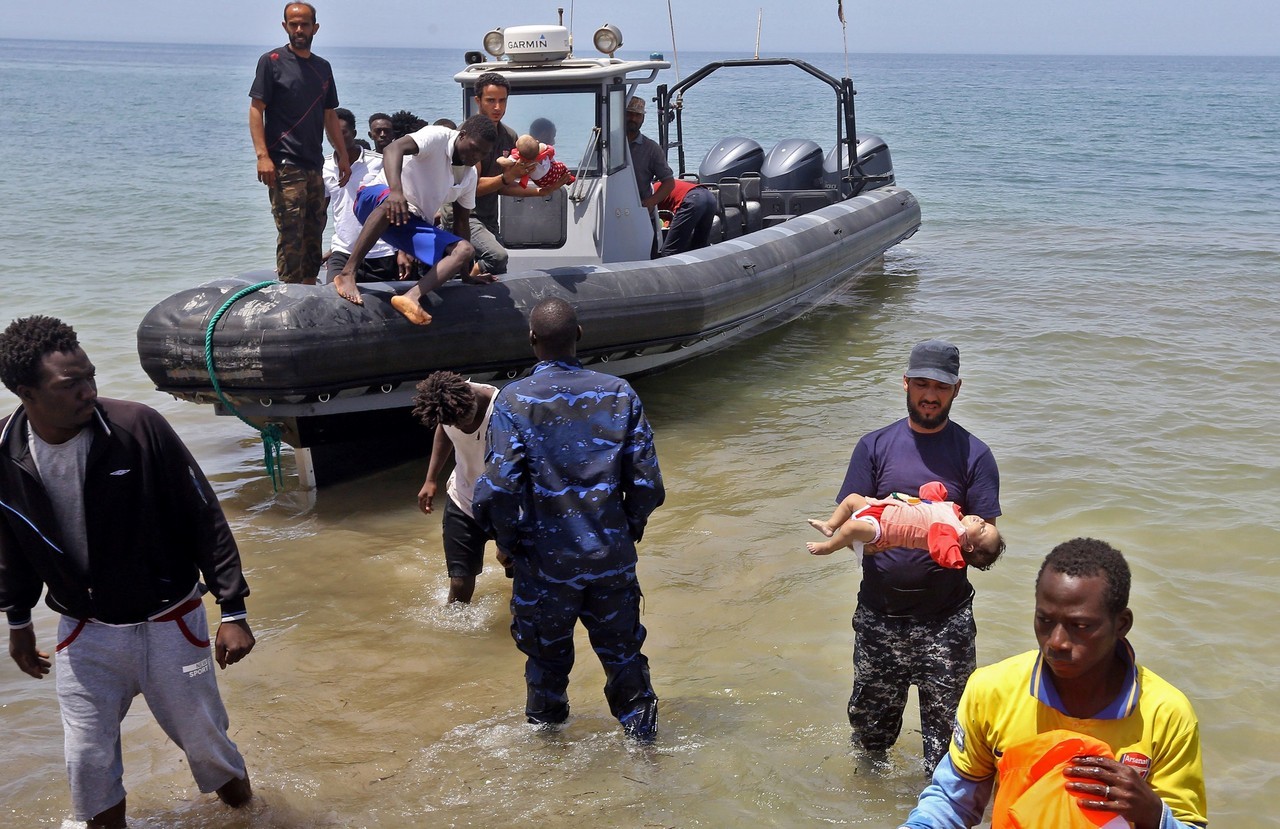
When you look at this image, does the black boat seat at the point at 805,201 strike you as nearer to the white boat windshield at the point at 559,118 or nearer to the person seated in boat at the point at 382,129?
the white boat windshield at the point at 559,118

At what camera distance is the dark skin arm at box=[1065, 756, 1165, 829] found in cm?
185

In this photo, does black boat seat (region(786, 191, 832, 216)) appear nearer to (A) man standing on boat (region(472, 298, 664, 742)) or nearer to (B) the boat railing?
(B) the boat railing

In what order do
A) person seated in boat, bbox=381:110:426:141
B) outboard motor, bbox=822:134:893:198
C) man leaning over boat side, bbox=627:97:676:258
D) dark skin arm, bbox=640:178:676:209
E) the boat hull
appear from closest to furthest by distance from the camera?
the boat hull, person seated in boat, bbox=381:110:426:141, man leaning over boat side, bbox=627:97:676:258, dark skin arm, bbox=640:178:676:209, outboard motor, bbox=822:134:893:198

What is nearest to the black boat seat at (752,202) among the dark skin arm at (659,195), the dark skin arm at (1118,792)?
the dark skin arm at (659,195)

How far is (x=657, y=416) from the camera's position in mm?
7922

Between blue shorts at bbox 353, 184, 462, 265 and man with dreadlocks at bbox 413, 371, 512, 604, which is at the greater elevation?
blue shorts at bbox 353, 184, 462, 265

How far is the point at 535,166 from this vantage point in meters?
6.86

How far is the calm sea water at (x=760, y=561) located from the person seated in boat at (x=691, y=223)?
35.4 inches

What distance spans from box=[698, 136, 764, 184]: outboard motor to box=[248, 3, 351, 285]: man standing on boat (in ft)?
19.1

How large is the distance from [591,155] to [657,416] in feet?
6.04

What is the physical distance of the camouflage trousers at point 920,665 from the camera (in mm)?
3334

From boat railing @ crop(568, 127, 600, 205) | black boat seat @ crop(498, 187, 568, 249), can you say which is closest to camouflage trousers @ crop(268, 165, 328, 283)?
black boat seat @ crop(498, 187, 568, 249)

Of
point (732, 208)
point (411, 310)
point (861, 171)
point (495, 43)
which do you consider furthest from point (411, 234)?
point (861, 171)

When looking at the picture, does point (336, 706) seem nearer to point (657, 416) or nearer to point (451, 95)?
point (657, 416)
